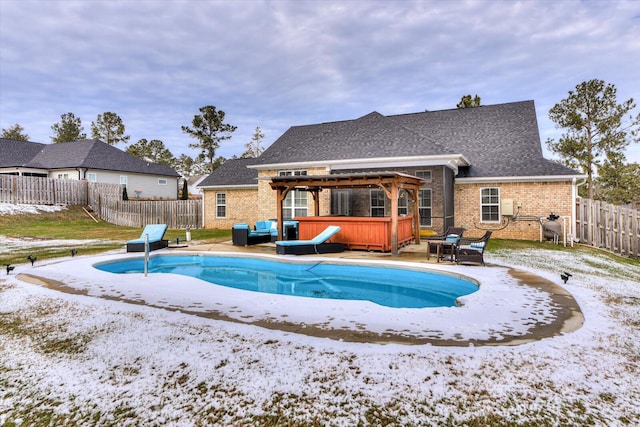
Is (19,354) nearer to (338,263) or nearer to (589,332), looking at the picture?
(589,332)

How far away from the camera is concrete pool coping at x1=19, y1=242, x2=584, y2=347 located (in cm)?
437

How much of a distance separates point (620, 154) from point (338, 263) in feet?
90.3

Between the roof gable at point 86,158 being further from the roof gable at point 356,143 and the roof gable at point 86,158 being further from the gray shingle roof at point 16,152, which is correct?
the roof gable at point 356,143

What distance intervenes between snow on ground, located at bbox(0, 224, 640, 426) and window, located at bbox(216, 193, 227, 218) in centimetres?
1697

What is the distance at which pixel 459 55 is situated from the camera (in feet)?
62.5

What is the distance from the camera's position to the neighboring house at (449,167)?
14695mm

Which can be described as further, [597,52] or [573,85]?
[573,85]

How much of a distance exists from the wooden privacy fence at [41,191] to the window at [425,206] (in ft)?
81.5

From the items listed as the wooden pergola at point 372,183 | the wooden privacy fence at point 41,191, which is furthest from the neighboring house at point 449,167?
the wooden privacy fence at point 41,191

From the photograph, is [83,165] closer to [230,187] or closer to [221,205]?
[221,205]

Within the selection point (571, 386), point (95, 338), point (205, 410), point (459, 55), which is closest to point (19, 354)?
point (95, 338)

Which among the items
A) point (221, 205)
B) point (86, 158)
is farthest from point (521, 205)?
point (86, 158)

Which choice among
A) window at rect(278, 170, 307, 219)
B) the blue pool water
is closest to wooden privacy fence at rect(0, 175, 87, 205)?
window at rect(278, 170, 307, 219)

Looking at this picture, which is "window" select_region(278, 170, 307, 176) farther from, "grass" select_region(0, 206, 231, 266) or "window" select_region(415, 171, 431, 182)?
"window" select_region(415, 171, 431, 182)
